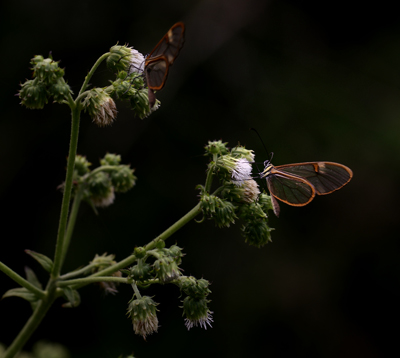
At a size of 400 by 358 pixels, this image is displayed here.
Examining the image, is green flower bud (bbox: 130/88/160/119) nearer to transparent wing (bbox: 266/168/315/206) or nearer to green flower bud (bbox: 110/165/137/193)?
green flower bud (bbox: 110/165/137/193)

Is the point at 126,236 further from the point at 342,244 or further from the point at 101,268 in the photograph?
the point at 342,244

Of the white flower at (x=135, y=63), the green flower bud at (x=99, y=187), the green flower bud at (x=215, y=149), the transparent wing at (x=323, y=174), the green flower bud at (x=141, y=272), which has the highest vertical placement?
the transparent wing at (x=323, y=174)

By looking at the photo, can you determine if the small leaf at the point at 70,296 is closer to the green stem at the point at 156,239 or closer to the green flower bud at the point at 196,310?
the green stem at the point at 156,239

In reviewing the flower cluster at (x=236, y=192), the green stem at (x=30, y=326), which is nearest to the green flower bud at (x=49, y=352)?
the green stem at (x=30, y=326)

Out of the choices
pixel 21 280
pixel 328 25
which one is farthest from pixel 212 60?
pixel 21 280

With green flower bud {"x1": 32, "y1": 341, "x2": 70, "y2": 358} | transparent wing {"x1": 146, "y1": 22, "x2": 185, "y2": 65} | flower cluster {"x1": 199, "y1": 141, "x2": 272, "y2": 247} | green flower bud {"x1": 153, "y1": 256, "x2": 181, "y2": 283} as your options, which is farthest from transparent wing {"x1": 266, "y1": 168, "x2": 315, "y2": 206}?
green flower bud {"x1": 32, "y1": 341, "x2": 70, "y2": 358}

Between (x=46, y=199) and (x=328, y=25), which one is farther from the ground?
(x=328, y=25)
